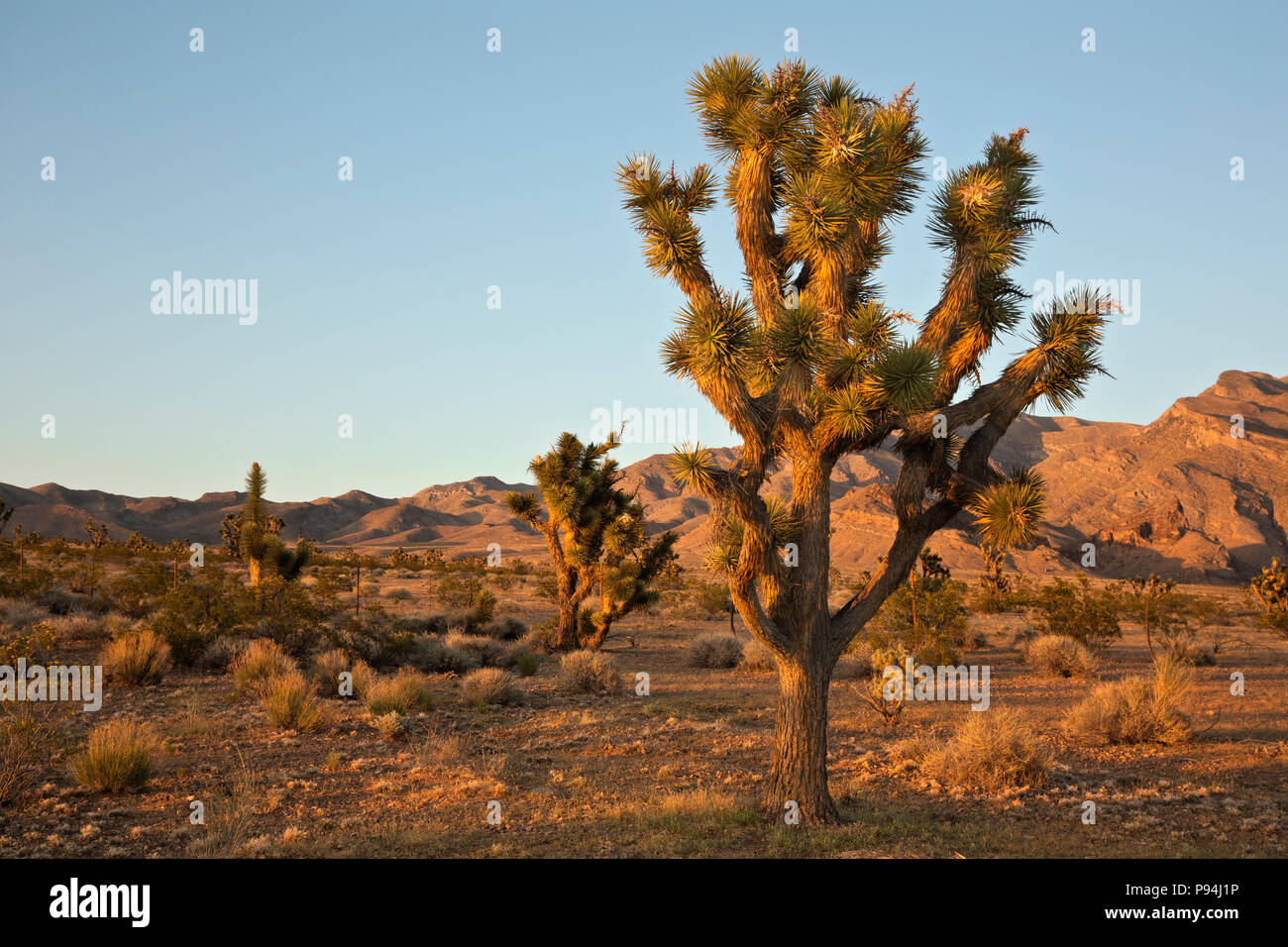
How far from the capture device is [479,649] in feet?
67.1

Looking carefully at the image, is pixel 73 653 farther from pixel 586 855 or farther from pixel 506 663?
pixel 586 855

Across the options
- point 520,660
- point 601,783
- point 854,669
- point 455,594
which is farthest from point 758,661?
point 455,594

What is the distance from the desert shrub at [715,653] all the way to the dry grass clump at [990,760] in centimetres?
1095

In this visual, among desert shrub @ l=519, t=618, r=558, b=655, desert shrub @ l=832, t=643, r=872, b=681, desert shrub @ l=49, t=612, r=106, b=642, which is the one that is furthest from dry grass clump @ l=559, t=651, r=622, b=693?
desert shrub @ l=49, t=612, r=106, b=642

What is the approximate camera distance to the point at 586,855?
7.10 m

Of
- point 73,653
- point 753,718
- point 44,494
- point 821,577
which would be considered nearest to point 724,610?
point 753,718

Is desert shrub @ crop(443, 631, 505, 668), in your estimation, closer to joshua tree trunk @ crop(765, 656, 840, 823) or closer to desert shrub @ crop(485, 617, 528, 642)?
desert shrub @ crop(485, 617, 528, 642)

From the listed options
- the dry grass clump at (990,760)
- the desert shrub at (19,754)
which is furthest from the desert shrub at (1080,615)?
the desert shrub at (19,754)

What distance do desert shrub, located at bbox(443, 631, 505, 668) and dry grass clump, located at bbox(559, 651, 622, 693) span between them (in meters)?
3.20

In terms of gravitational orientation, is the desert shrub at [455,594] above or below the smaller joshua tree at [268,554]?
below

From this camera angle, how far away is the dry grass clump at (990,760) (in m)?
9.59

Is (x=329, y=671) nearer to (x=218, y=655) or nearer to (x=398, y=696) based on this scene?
(x=398, y=696)

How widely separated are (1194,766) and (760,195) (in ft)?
32.7

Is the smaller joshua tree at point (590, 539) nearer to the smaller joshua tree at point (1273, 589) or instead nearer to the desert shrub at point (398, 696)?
the desert shrub at point (398, 696)
